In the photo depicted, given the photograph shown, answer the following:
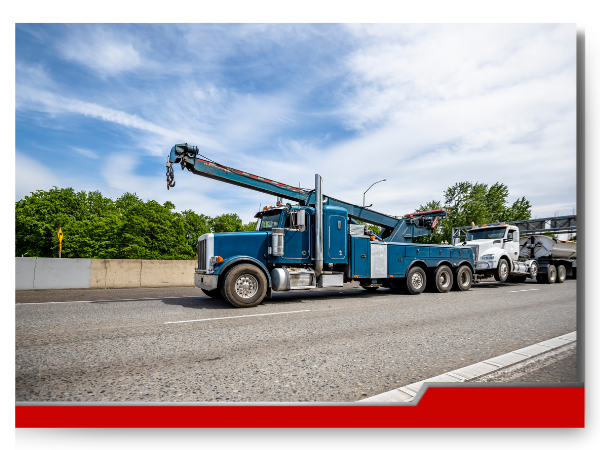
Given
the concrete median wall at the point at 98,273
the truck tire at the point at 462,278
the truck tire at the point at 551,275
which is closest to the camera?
the concrete median wall at the point at 98,273

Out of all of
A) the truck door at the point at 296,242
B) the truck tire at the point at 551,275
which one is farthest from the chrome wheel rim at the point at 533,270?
the truck door at the point at 296,242

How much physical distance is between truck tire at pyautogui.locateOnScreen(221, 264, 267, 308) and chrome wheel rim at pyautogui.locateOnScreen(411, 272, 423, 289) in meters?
5.68

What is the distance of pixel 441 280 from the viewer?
38.3 ft

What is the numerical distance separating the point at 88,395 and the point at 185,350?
4.47 feet

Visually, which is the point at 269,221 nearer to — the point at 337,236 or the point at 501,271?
the point at 337,236

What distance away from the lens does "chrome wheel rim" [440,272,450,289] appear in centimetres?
1170

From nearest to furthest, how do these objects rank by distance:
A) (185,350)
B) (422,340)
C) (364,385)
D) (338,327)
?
(364,385), (185,350), (422,340), (338,327)

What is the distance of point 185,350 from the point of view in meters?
3.99

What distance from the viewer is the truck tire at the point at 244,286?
745cm

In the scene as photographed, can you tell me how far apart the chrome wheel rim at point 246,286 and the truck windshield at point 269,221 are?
72.6 inches

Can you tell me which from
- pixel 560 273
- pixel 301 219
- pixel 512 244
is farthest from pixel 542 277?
pixel 301 219

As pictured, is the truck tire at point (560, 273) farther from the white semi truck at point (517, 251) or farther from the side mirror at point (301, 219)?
the side mirror at point (301, 219)

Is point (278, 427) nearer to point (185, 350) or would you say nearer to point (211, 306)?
point (185, 350)
